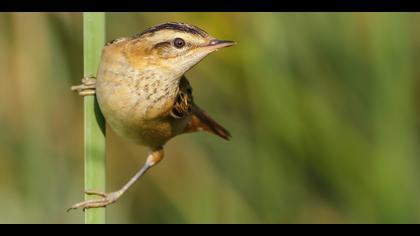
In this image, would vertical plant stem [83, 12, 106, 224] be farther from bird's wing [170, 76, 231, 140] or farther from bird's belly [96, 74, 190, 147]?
bird's wing [170, 76, 231, 140]

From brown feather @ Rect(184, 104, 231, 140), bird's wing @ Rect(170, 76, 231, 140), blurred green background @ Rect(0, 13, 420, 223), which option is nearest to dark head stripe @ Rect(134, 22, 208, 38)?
bird's wing @ Rect(170, 76, 231, 140)

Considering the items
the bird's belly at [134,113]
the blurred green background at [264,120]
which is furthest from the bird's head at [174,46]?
the blurred green background at [264,120]

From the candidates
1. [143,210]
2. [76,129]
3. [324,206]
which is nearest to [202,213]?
[143,210]

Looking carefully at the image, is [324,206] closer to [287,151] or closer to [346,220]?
[346,220]

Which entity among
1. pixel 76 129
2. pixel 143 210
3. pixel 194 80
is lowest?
pixel 143 210

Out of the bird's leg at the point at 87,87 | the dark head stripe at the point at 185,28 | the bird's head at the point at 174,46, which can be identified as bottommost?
the bird's leg at the point at 87,87

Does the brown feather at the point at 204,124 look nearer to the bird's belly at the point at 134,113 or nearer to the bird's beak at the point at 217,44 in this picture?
the bird's belly at the point at 134,113
